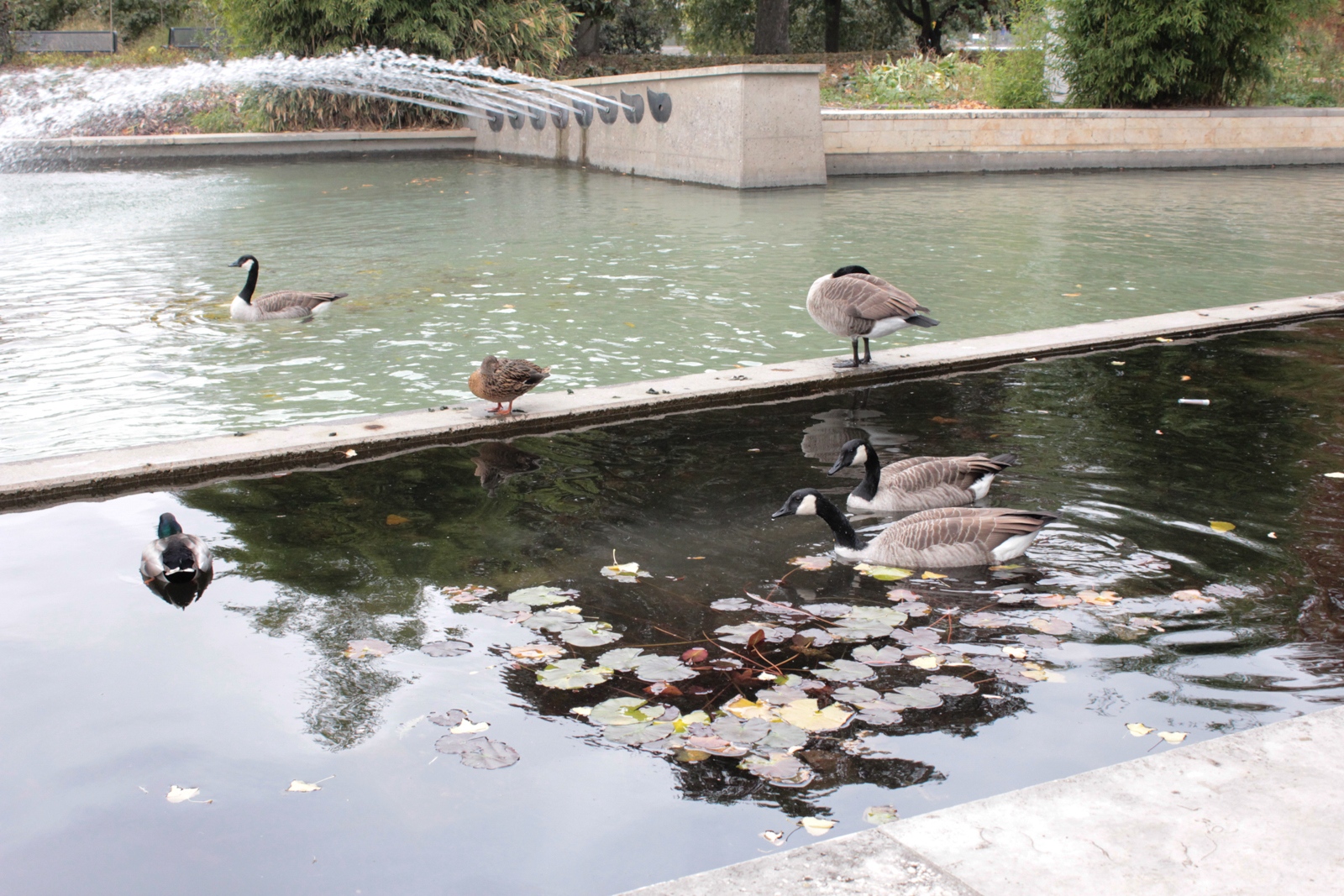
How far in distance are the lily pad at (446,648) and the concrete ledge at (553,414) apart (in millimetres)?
2426

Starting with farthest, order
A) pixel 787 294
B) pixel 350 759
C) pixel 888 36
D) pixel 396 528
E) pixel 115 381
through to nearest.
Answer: pixel 888 36 < pixel 787 294 < pixel 115 381 < pixel 396 528 < pixel 350 759

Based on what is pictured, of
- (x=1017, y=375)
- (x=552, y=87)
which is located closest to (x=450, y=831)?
(x=1017, y=375)

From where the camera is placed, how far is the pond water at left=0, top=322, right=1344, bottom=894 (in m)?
3.65

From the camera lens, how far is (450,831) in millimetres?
3643

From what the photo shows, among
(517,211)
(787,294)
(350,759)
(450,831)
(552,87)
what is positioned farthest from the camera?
(552,87)

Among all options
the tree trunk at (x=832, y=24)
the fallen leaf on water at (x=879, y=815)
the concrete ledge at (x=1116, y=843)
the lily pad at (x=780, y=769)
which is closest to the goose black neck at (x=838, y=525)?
the lily pad at (x=780, y=769)

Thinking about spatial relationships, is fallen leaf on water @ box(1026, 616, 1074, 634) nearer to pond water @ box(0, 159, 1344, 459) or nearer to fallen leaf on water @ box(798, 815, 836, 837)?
fallen leaf on water @ box(798, 815, 836, 837)

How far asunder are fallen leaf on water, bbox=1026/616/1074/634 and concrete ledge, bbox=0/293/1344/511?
351 cm

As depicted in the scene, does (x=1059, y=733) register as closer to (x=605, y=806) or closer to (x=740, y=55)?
(x=605, y=806)

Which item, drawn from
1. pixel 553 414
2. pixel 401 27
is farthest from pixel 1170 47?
pixel 553 414

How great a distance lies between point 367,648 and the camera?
4.80 meters

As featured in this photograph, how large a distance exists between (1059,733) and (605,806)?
1.61 metres

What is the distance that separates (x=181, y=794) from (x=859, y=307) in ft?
19.1

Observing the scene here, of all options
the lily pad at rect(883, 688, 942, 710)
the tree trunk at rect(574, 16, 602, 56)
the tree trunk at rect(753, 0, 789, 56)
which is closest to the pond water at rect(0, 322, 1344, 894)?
the lily pad at rect(883, 688, 942, 710)
